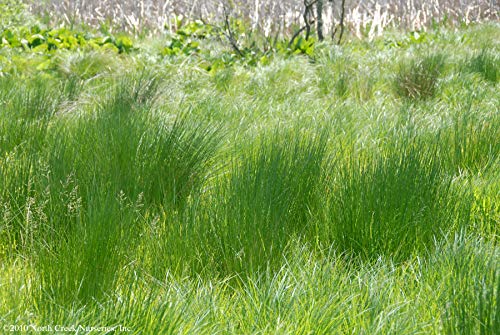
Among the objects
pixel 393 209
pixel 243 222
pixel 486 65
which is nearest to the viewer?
pixel 243 222

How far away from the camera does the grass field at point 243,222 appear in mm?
1657

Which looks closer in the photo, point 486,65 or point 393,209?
point 393,209

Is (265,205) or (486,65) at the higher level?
(265,205)

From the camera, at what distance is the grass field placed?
1.66 meters

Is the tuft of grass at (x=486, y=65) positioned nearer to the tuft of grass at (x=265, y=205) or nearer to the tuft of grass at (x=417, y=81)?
the tuft of grass at (x=417, y=81)

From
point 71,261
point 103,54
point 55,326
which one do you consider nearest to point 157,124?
point 71,261

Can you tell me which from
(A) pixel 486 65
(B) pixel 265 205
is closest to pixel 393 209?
(B) pixel 265 205

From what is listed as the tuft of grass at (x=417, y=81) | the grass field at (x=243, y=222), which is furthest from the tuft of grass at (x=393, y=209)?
the tuft of grass at (x=417, y=81)

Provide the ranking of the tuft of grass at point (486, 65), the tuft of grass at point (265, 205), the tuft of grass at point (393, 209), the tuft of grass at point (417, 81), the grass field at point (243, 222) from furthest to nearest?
the tuft of grass at point (486, 65)
the tuft of grass at point (417, 81)
the tuft of grass at point (393, 209)
the tuft of grass at point (265, 205)
the grass field at point (243, 222)

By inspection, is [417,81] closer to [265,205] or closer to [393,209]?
[393,209]

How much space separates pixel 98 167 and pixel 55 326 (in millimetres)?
1127

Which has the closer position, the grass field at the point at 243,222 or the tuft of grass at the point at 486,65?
the grass field at the point at 243,222

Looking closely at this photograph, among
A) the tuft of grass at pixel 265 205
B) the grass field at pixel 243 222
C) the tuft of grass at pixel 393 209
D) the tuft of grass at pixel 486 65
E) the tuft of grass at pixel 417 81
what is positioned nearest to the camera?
the grass field at pixel 243 222

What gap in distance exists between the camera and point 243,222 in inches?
84.9
